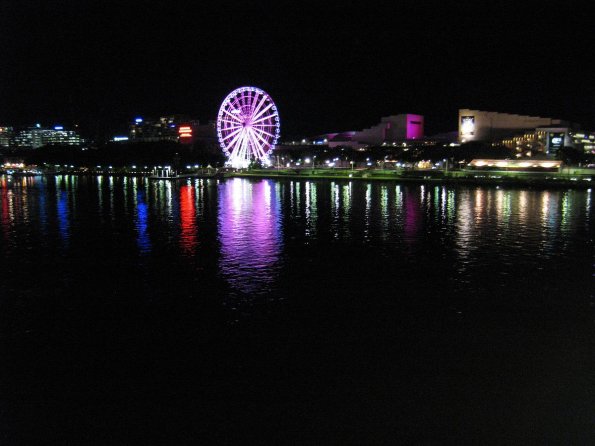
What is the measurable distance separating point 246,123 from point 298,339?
1386 inches

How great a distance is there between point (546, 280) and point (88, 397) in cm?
709

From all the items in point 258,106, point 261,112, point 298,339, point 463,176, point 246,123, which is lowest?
point 298,339

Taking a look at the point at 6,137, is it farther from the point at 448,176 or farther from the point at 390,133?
the point at 448,176

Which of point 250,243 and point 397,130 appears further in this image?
point 397,130

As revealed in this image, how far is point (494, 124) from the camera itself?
51.2 metres

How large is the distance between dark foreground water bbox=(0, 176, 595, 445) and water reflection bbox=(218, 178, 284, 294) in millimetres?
75

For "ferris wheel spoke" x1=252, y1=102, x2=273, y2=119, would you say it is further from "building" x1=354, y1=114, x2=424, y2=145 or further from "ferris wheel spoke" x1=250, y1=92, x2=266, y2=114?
"building" x1=354, y1=114, x2=424, y2=145

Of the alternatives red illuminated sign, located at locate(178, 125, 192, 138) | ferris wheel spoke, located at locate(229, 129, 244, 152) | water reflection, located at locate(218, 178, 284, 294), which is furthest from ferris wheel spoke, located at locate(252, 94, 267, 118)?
red illuminated sign, located at locate(178, 125, 192, 138)

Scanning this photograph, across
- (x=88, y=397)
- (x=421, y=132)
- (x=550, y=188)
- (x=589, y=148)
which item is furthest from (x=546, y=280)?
(x=421, y=132)

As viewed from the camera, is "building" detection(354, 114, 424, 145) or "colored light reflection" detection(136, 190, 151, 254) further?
"building" detection(354, 114, 424, 145)

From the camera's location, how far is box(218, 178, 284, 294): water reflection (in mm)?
8672

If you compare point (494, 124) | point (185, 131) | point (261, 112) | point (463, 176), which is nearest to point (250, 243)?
point (463, 176)

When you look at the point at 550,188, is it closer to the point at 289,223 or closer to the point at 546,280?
the point at 289,223

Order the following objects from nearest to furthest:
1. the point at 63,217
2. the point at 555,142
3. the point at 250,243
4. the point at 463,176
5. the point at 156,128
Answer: the point at 250,243 → the point at 63,217 → the point at 463,176 → the point at 555,142 → the point at 156,128
